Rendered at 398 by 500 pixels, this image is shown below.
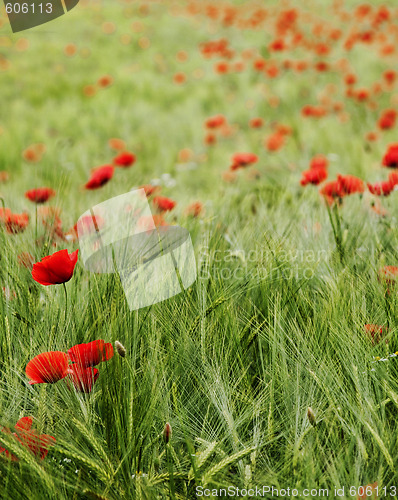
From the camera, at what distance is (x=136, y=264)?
2.33 feet

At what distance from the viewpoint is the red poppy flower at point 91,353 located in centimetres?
56

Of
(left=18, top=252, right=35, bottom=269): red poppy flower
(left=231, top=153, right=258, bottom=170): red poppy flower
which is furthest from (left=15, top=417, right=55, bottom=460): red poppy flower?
(left=231, top=153, right=258, bottom=170): red poppy flower

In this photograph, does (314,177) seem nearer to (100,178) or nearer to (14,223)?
(100,178)

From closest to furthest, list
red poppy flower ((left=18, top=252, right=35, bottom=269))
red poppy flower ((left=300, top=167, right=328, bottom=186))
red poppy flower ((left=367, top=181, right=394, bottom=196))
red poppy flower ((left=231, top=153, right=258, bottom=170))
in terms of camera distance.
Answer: red poppy flower ((left=18, top=252, right=35, bottom=269)), red poppy flower ((left=367, top=181, right=394, bottom=196)), red poppy flower ((left=300, top=167, right=328, bottom=186)), red poppy flower ((left=231, top=153, right=258, bottom=170))

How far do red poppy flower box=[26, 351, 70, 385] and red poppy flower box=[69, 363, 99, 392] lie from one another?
0.01 m

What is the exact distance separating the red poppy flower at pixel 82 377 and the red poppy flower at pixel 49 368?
1cm

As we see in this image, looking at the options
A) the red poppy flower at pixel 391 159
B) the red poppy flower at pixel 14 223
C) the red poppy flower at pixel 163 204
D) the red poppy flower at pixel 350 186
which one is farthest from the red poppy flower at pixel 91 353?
the red poppy flower at pixel 391 159

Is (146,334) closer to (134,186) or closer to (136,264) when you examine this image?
(136,264)

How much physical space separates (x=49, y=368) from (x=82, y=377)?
0.13ft

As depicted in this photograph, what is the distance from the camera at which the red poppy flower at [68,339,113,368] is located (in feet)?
1.85

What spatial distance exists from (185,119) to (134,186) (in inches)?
54.7

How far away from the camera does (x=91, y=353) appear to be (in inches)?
22.2

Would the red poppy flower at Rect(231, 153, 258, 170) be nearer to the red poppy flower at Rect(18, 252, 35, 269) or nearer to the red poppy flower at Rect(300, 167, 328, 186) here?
the red poppy flower at Rect(300, 167, 328, 186)

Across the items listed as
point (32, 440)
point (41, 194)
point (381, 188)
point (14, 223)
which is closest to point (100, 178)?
point (41, 194)
